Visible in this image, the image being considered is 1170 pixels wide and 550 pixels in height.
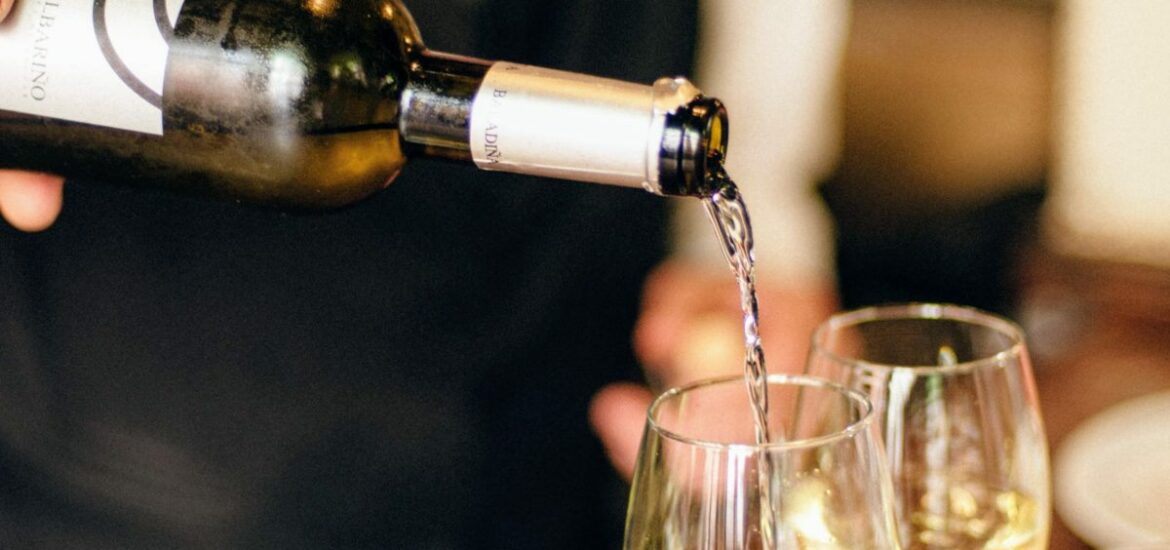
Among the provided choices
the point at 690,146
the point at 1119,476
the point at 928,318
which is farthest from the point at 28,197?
the point at 1119,476

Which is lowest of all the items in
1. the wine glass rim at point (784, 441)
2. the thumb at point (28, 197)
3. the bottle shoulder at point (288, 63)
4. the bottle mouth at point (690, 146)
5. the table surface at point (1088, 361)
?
the table surface at point (1088, 361)

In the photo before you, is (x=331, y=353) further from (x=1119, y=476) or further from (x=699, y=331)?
(x=1119, y=476)

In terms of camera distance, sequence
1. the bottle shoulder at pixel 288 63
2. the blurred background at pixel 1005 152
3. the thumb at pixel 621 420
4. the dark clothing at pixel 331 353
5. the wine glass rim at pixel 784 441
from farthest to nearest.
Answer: the blurred background at pixel 1005 152
the thumb at pixel 621 420
the dark clothing at pixel 331 353
the bottle shoulder at pixel 288 63
the wine glass rim at pixel 784 441

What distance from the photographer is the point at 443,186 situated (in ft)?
3.37

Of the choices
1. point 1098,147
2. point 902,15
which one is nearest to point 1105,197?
point 1098,147

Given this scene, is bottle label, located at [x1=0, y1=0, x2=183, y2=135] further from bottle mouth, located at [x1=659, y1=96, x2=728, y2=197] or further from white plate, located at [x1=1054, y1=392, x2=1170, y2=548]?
white plate, located at [x1=1054, y1=392, x2=1170, y2=548]

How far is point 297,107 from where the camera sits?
0.68 m

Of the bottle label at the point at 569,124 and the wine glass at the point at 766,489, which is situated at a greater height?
the bottle label at the point at 569,124

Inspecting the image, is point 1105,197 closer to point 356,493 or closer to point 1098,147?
point 1098,147

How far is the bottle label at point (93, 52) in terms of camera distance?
64cm

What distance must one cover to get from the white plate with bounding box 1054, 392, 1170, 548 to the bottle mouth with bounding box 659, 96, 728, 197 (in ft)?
1.81

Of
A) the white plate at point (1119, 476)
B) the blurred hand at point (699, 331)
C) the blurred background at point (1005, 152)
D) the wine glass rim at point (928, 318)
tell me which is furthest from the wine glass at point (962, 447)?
the blurred background at point (1005, 152)

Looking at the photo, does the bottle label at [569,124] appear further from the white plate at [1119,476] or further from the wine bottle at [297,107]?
the white plate at [1119,476]

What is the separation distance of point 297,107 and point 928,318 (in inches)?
16.2
